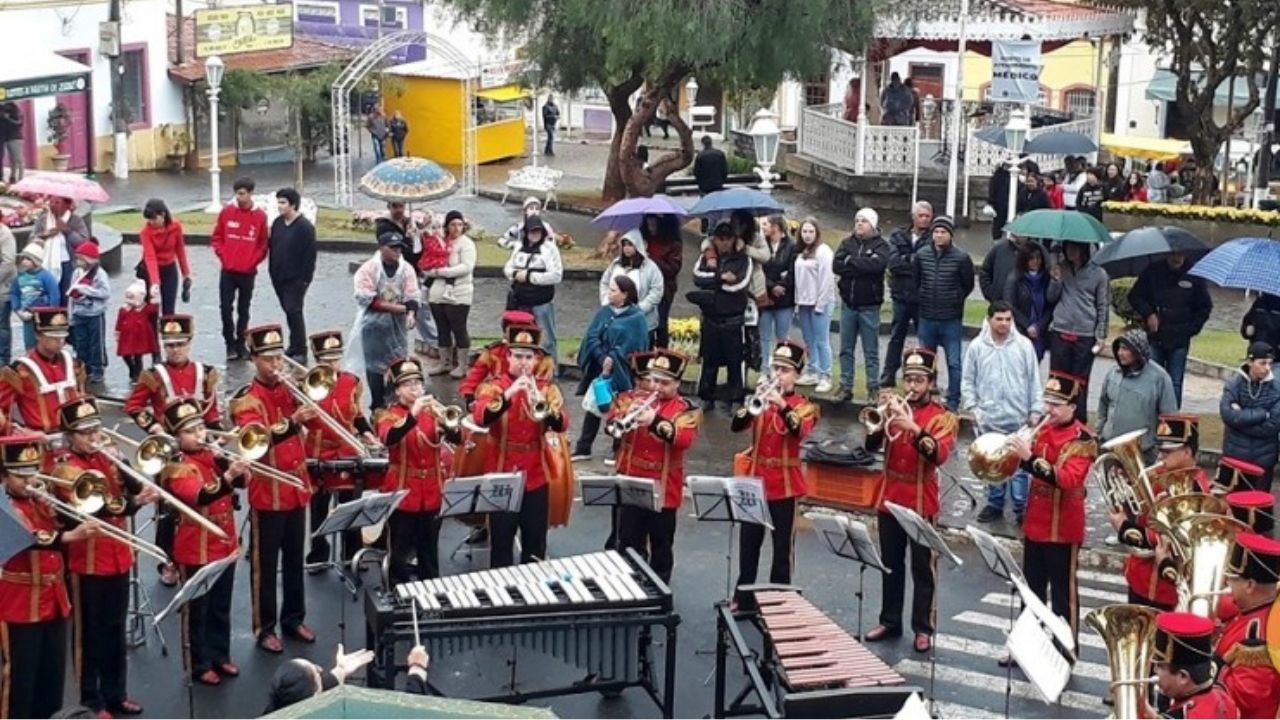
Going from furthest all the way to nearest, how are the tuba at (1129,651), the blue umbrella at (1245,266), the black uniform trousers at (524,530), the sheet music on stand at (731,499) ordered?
the blue umbrella at (1245,266), the black uniform trousers at (524,530), the sheet music on stand at (731,499), the tuba at (1129,651)

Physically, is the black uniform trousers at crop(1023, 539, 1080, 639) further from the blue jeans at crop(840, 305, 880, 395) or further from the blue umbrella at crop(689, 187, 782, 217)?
the blue umbrella at crop(689, 187, 782, 217)

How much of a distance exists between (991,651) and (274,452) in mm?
4838

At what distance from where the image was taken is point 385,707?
681cm

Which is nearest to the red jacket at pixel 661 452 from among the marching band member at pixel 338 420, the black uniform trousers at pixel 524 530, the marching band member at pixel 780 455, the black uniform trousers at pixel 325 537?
the marching band member at pixel 780 455

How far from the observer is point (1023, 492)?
15.2 meters

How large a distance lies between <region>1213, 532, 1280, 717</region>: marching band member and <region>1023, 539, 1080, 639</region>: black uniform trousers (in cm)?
272

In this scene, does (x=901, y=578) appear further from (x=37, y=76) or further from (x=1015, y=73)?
(x=37, y=76)

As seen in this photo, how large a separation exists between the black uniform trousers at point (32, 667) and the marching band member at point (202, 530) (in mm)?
943

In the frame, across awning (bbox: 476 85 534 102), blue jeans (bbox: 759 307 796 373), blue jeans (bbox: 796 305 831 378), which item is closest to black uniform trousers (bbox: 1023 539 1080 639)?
blue jeans (bbox: 759 307 796 373)

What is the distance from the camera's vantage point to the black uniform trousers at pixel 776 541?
42.3 ft

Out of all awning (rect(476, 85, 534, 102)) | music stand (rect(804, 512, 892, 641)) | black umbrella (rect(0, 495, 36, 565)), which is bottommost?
music stand (rect(804, 512, 892, 641))

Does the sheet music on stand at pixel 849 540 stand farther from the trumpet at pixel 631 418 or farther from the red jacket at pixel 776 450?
the trumpet at pixel 631 418

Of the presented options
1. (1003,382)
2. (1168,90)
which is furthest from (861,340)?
(1168,90)

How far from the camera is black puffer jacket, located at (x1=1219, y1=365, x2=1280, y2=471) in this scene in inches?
567
